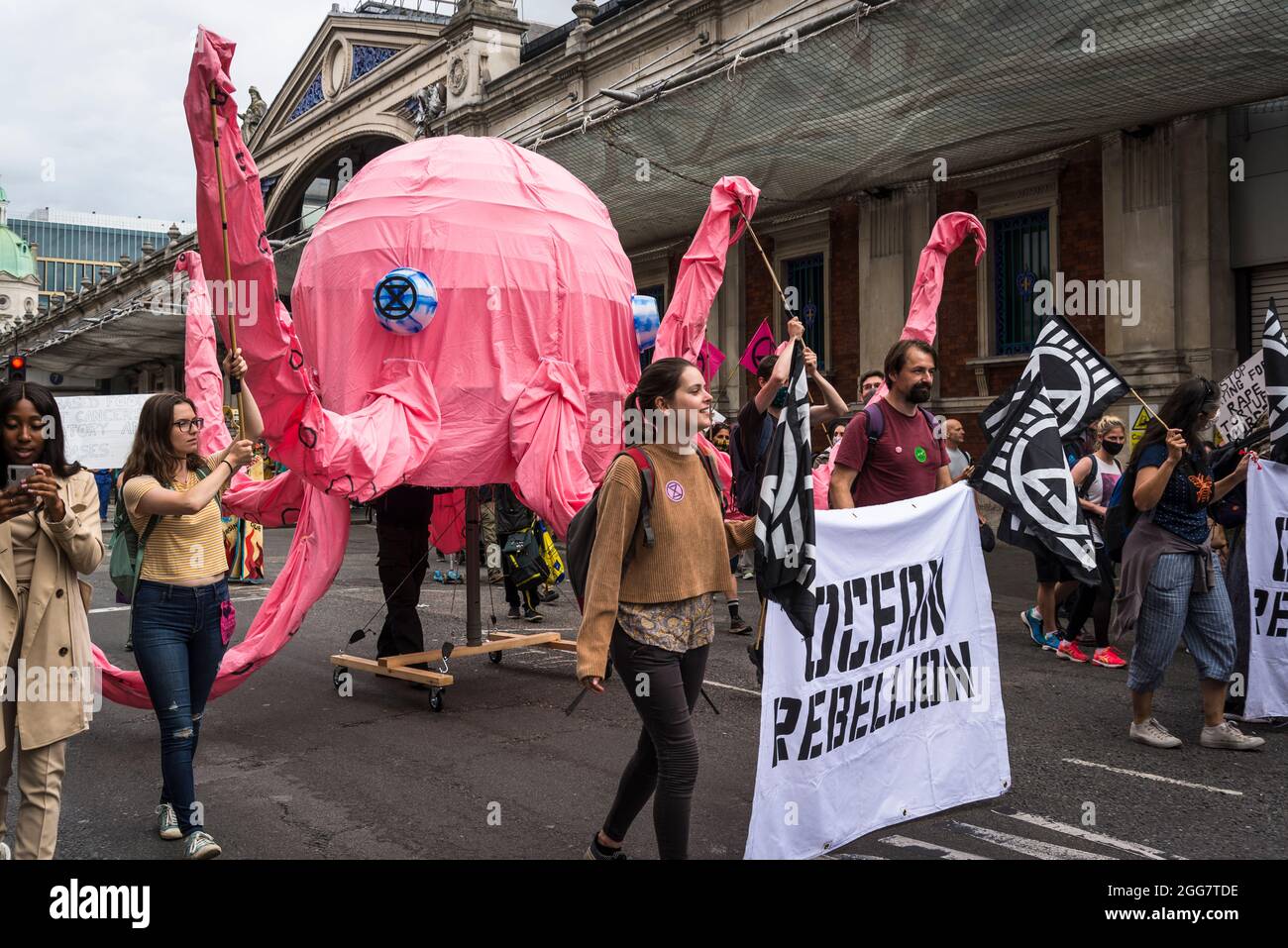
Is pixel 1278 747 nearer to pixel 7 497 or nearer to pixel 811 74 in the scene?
pixel 7 497

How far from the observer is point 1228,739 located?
20.4 ft

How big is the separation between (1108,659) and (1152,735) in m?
2.42

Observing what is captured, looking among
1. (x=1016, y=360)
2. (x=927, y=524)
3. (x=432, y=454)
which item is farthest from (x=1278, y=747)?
(x=1016, y=360)

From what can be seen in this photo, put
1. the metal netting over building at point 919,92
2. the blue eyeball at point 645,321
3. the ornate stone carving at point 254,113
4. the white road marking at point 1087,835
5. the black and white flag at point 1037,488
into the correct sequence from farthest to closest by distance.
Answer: the ornate stone carving at point 254,113 → the metal netting over building at point 919,92 → the blue eyeball at point 645,321 → the black and white flag at point 1037,488 → the white road marking at point 1087,835

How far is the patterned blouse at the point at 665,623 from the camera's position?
13.3 feet

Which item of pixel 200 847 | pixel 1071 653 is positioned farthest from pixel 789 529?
pixel 1071 653

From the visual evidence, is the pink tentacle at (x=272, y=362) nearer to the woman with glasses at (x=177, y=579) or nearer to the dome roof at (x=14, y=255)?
the woman with glasses at (x=177, y=579)

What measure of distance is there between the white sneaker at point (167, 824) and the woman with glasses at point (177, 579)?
5.1 inches

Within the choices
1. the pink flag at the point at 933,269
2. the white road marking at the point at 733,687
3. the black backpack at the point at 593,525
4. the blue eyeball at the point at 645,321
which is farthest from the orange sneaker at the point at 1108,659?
the black backpack at the point at 593,525

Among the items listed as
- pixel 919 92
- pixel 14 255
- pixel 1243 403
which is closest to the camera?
pixel 1243 403

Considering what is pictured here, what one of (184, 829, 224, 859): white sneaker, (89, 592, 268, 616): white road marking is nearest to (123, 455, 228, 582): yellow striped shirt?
(184, 829, 224, 859): white sneaker

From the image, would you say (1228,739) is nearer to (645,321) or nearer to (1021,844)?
(1021,844)

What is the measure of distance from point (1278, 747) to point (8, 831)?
6.18 m

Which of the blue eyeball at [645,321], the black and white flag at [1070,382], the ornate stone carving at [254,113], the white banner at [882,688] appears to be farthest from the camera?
the ornate stone carving at [254,113]
